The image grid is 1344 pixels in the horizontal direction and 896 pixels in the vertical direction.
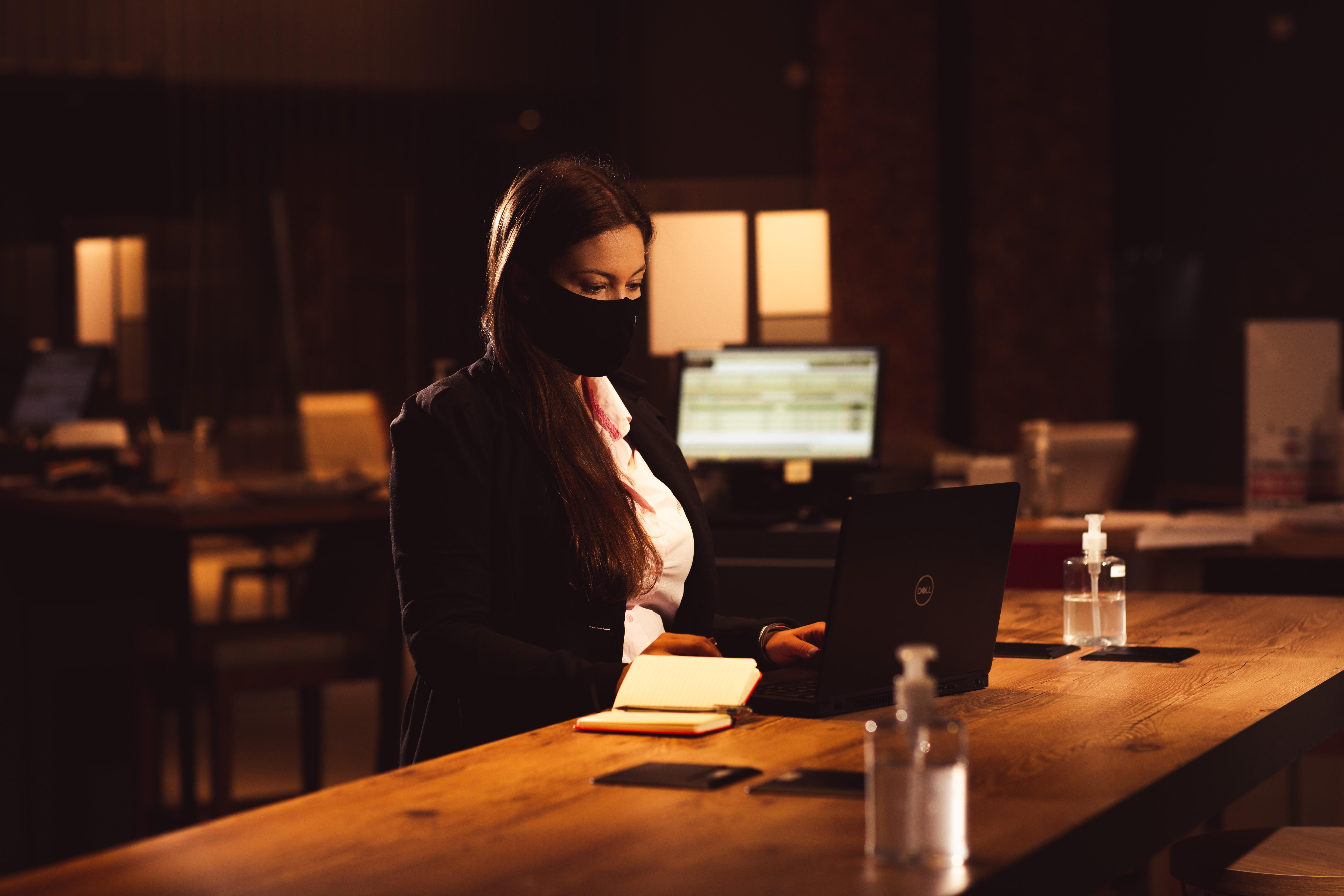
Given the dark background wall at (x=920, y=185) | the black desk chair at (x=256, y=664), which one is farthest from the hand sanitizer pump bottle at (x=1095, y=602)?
the dark background wall at (x=920, y=185)

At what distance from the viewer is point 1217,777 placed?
4.51 feet

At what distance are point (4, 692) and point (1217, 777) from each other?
317cm

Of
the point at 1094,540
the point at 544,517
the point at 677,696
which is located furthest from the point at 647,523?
the point at 1094,540

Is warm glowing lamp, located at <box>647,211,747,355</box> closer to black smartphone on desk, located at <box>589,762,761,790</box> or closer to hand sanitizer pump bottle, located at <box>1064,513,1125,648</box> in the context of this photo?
hand sanitizer pump bottle, located at <box>1064,513,1125,648</box>

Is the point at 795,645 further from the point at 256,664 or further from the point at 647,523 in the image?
the point at 256,664

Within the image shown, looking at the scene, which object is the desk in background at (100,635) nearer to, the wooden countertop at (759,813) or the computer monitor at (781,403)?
the computer monitor at (781,403)

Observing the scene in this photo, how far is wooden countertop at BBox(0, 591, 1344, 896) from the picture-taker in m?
1.00

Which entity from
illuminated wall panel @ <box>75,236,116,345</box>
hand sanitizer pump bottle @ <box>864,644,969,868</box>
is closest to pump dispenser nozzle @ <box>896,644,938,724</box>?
hand sanitizer pump bottle @ <box>864,644,969,868</box>

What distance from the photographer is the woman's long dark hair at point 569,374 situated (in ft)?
5.90

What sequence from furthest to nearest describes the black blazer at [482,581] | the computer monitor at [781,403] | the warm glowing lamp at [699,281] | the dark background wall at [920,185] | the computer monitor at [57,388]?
the dark background wall at [920,185] → the computer monitor at [57,388] → the warm glowing lamp at [699,281] → the computer monitor at [781,403] → the black blazer at [482,581]

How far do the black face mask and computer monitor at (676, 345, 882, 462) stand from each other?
1.78m

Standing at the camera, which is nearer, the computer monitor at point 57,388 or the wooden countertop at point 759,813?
the wooden countertop at point 759,813

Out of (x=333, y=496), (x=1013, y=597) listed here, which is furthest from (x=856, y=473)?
(x=333, y=496)

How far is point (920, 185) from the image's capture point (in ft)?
20.4
